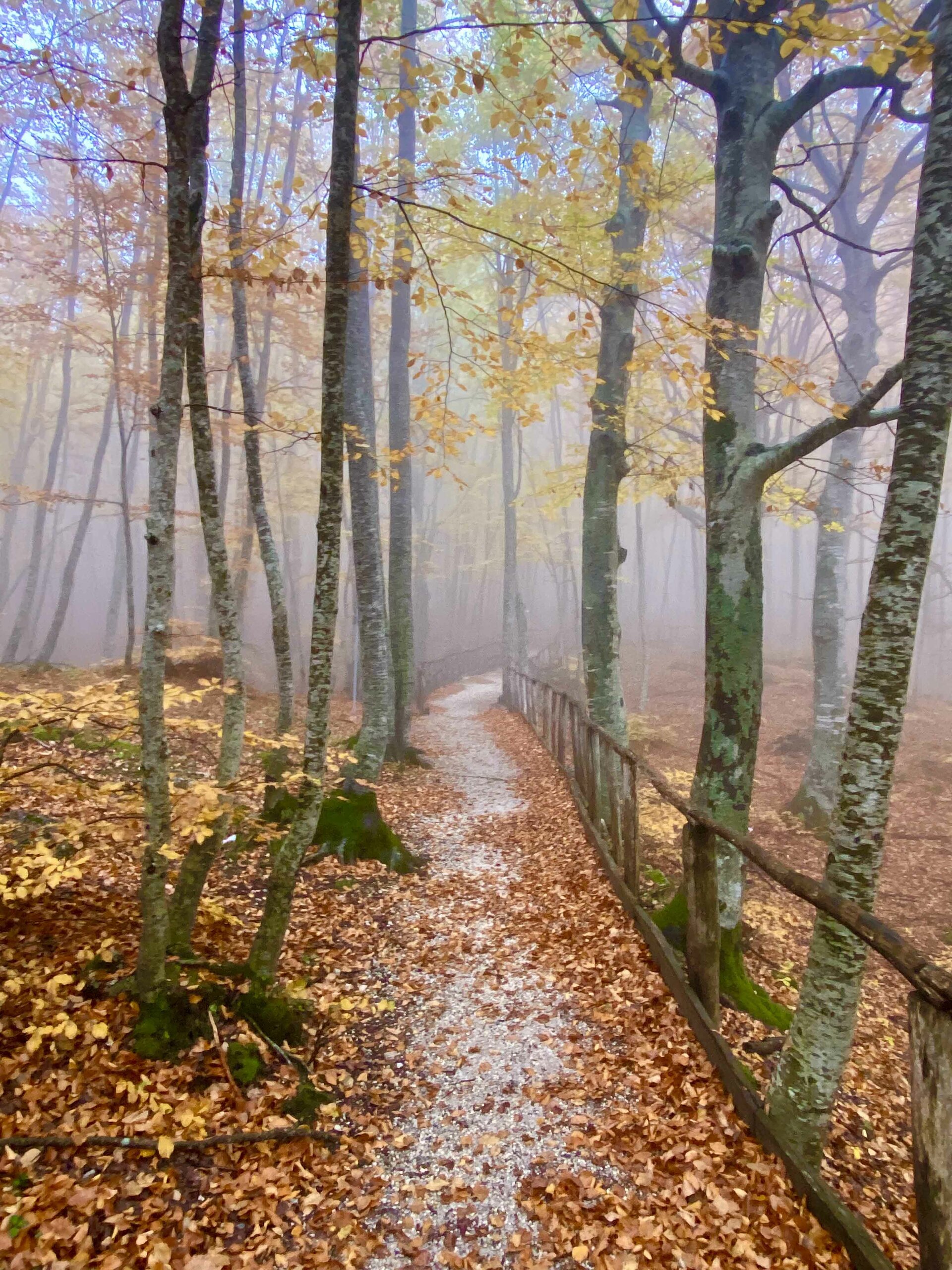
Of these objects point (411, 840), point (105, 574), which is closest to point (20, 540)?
point (105, 574)

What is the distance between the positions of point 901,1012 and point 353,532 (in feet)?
26.7

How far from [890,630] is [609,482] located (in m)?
5.81

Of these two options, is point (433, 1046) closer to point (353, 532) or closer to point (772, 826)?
point (353, 532)

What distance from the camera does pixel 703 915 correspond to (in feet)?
13.5

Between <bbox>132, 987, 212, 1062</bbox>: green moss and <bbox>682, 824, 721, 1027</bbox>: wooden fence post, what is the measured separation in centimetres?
302

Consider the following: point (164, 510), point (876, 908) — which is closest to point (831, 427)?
point (164, 510)

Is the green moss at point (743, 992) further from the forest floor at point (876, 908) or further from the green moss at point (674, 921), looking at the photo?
the green moss at point (674, 921)

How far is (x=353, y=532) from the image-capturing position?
9.09 meters

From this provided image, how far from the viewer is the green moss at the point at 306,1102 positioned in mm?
3428

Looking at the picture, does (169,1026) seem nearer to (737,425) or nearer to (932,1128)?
(932,1128)

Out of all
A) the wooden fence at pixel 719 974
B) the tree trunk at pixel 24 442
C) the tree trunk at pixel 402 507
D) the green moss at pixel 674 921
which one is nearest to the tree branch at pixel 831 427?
the wooden fence at pixel 719 974

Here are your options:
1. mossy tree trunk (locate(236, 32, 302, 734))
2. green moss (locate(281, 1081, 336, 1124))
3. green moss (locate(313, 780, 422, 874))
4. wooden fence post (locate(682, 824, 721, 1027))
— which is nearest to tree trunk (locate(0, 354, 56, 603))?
mossy tree trunk (locate(236, 32, 302, 734))

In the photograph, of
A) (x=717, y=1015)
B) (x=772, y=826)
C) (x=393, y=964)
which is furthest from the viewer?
(x=772, y=826)

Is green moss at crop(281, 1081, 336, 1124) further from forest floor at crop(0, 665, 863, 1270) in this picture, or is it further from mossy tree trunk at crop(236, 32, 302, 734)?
mossy tree trunk at crop(236, 32, 302, 734)
